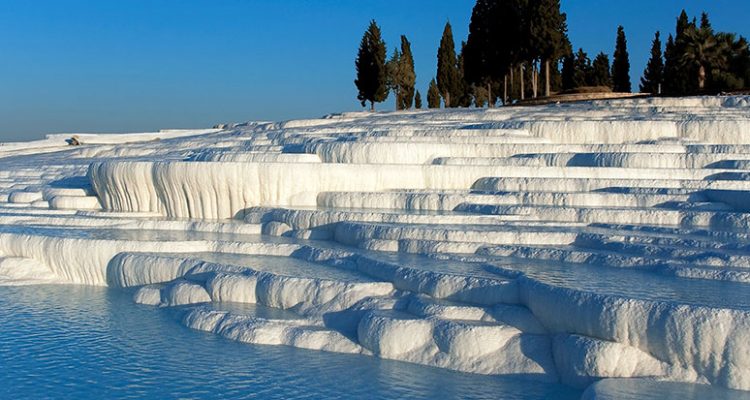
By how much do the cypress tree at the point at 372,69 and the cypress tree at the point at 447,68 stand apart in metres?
3.97

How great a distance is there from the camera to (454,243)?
30.6 ft

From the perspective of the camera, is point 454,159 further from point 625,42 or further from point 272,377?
point 625,42

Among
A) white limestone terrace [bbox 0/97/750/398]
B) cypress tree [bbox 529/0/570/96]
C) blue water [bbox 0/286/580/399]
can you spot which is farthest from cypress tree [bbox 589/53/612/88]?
blue water [bbox 0/286/580/399]

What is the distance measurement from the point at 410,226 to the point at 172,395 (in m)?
4.79

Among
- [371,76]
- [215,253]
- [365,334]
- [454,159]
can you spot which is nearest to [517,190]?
[454,159]

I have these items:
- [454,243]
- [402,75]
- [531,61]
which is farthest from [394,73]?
[454,243]

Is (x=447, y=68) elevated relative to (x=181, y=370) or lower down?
elevated

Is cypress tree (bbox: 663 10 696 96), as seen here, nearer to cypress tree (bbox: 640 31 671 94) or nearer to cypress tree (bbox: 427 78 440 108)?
cypress tree (bbox: 640 31 671 94)

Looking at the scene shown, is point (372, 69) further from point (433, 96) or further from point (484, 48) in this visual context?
point (433, 96)

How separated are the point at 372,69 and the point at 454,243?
3210 cm

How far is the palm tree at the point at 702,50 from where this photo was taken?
31.2 m

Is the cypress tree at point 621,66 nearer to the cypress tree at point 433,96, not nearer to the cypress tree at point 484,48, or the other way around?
the cypress tree at point 484,48

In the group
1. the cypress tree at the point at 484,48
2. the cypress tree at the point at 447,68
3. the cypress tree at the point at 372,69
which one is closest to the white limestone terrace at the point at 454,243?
the cypress tree at the point at 484,48

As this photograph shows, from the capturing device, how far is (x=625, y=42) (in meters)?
42.5
